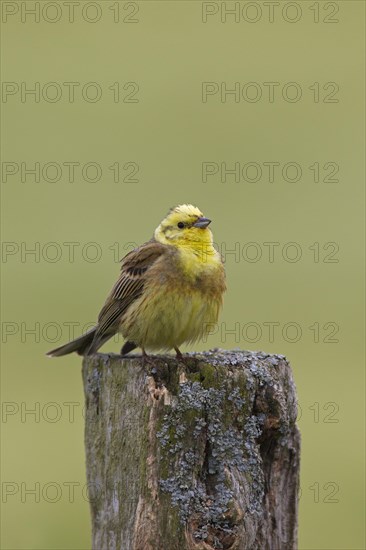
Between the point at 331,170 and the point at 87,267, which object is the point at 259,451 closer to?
the point at 87,267

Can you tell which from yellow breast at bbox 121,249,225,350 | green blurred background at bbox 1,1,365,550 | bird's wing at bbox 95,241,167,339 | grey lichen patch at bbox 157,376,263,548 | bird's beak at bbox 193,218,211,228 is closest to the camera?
grey lichen patch at bbox 157,376,263,548

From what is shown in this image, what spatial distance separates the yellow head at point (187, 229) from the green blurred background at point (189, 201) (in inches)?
101

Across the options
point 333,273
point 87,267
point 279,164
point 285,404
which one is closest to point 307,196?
point 279,164

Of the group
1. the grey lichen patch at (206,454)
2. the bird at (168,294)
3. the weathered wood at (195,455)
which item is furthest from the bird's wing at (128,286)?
the grey lichen patch at (206,454)

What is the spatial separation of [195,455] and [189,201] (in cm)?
1012

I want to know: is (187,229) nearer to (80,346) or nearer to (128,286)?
(128,286)

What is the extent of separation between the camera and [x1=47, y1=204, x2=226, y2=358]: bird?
726cm

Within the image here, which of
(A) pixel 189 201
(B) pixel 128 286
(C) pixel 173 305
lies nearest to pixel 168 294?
(C) pixel 173 305

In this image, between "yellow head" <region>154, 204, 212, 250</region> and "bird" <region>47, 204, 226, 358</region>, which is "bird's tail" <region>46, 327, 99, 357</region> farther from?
"yellow head" <region>154, 204, 212, 250</region>

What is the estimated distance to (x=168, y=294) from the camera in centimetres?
726

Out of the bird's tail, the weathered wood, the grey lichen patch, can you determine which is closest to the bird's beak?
the bird's tail

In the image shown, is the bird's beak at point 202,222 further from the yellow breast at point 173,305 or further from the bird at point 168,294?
the yellow breast at point 173,305

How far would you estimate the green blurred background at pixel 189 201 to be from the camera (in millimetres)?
10023

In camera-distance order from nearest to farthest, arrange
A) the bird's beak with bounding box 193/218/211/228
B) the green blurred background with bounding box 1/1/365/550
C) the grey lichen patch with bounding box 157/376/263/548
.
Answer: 1. the grey lichen patch with bounding box 157/376/263/548
2. the bird's beak with bounding box 193/218/211/228
3. the green blurred background with bounding box 1/1/365/550
